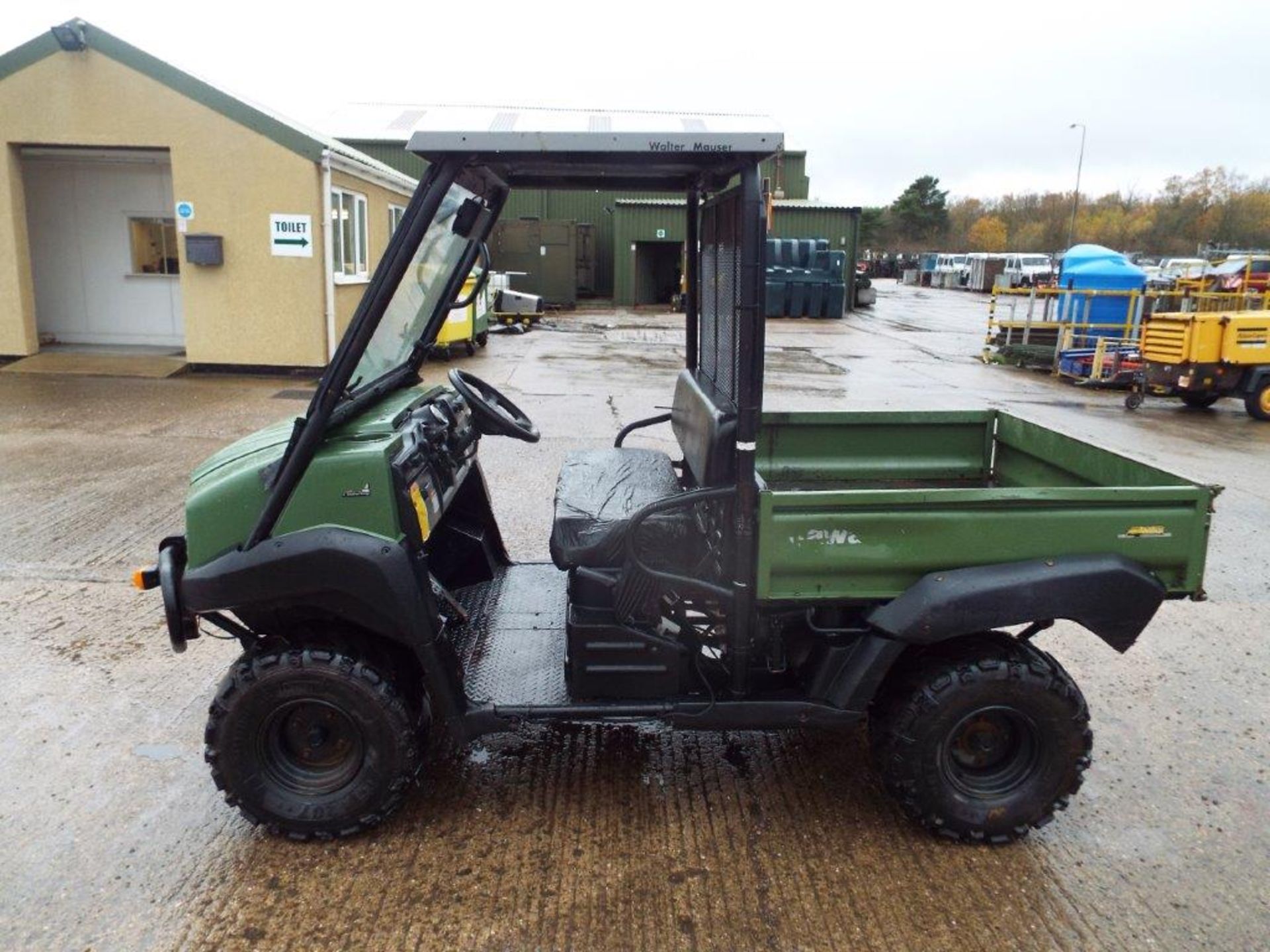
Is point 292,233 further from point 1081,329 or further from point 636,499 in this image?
point 1081,329

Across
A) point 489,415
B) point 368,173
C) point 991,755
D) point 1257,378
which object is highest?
point 368,173

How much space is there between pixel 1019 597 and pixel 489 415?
6.27 feet

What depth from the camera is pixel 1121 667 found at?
425cm

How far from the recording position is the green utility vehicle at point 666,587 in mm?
2680

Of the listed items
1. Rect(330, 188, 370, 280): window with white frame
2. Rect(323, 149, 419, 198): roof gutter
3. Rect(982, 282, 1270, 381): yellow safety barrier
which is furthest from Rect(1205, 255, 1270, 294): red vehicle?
Rect(330, 188, 370, 280): window with white frame

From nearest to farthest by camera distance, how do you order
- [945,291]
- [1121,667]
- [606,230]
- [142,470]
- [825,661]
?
1. [825,661]
2. [1121,667]
3. [142,470]
4. [606,230]
5. [945,291]

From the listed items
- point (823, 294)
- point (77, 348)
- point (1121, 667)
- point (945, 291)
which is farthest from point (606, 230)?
point (1121, 667)

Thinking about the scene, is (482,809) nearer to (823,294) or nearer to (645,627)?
(645,627)

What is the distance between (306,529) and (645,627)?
1056 mm

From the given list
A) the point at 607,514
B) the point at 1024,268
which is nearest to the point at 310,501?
the point at 607,514

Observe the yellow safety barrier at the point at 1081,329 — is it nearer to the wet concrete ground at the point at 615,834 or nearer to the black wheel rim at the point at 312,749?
the wet concrete ground at the point at 615,834

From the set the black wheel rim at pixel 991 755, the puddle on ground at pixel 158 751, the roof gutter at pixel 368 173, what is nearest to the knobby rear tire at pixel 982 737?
the black wheel rim at pixel 991 755

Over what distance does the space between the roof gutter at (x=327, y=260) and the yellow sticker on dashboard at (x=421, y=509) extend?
9.56 meters

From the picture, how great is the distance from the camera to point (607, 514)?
311 cm
